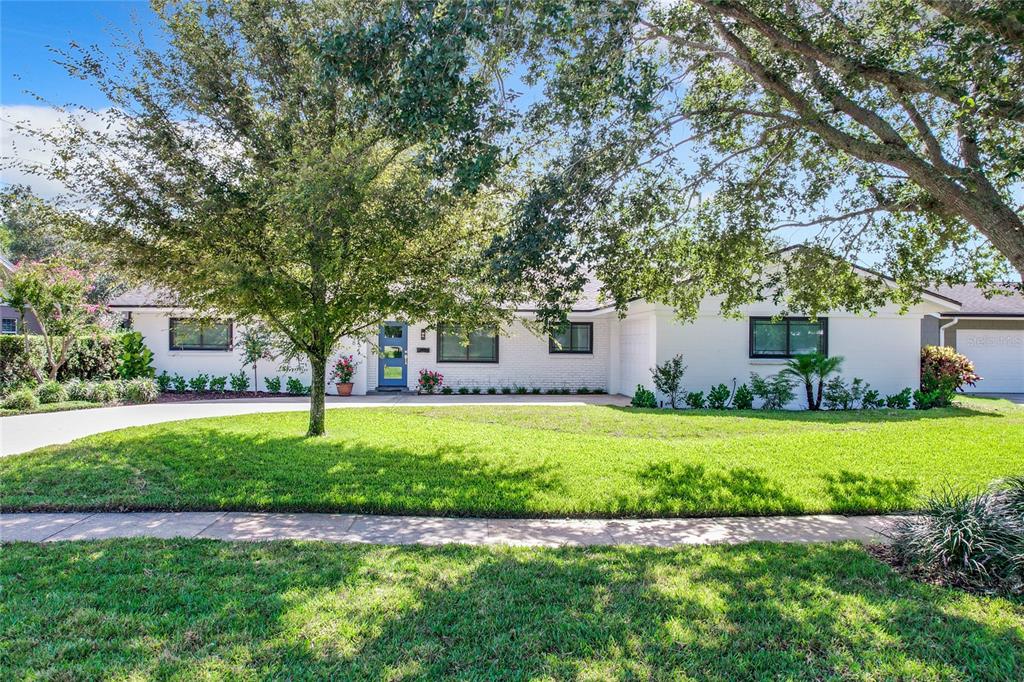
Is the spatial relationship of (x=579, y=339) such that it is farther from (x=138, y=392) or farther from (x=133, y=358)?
(x=133, y=358)

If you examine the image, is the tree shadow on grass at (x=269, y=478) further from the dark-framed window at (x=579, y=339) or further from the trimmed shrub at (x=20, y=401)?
the dark-framed window at (x=579, y=339)

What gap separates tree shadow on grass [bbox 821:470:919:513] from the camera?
6.15m

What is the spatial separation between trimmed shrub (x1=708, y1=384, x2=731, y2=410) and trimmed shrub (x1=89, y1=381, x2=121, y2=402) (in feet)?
47.5

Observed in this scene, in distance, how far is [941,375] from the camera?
1573 cm

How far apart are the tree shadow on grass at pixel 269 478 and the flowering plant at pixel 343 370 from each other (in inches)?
311

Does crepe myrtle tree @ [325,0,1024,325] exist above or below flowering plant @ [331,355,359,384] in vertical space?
above

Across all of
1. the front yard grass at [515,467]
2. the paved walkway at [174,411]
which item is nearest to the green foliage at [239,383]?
the paved walkway at [174,411]

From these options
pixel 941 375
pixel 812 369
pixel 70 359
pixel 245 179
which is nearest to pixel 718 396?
pixel 812 369

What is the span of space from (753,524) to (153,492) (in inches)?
246

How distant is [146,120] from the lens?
7.54 meters

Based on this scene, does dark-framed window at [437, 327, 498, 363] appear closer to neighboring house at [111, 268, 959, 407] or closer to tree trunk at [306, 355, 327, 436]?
neighboring house at [111, 268, 959, 407]

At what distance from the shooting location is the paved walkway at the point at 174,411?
9195mm

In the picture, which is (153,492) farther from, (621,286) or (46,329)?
(46,329)

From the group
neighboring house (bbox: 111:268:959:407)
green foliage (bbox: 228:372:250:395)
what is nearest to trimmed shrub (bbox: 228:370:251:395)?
green foliage (bbox: 228:372:250:395)
